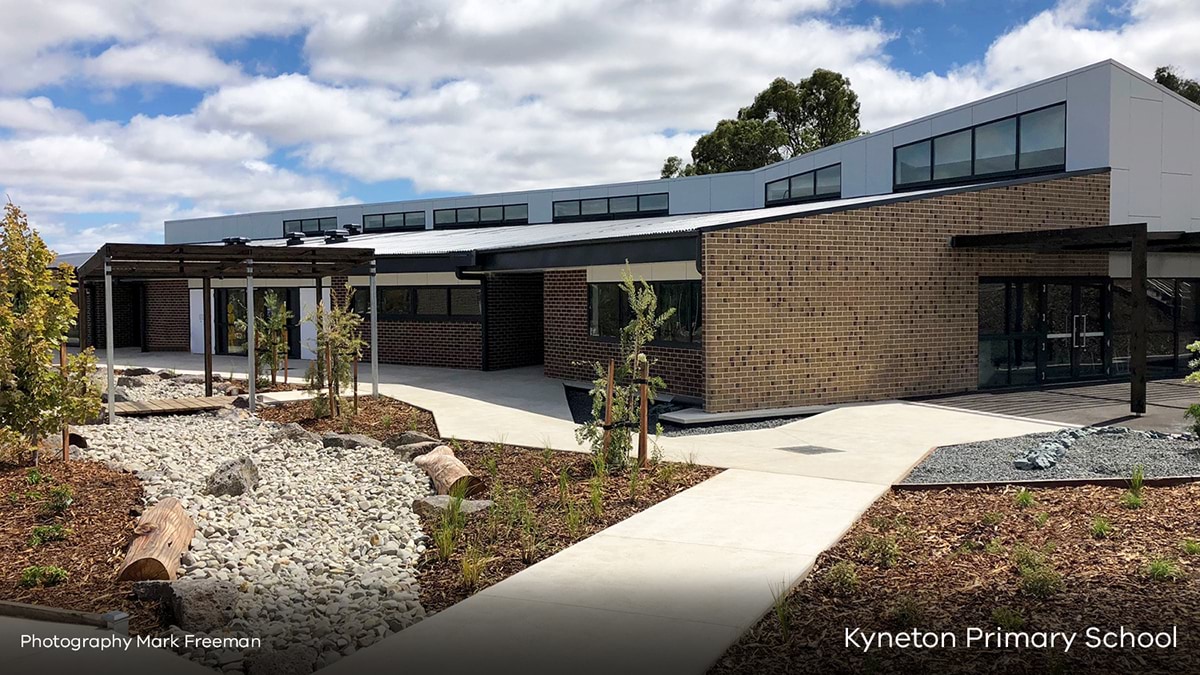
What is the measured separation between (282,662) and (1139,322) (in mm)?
12566

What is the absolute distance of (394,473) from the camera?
963cm

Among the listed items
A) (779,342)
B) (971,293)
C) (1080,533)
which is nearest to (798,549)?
(1080,533)

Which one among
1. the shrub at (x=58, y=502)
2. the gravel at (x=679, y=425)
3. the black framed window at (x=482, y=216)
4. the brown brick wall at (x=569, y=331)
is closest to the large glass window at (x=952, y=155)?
the brown brick wall at (x=569, y=331)

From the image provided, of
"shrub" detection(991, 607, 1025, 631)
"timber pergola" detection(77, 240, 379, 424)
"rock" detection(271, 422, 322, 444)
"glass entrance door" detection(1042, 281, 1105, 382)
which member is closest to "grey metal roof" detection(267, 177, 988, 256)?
"glass entrance door" detection(1042, 281, 1105, 382)

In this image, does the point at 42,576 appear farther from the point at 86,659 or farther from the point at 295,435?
the point at 295,435

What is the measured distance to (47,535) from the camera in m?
6.77

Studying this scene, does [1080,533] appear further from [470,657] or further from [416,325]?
[416,325]

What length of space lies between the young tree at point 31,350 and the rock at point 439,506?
13.0 feet

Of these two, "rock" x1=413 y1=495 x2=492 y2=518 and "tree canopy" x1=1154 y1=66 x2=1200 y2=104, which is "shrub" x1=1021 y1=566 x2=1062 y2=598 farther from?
"tree canopy" x1=1154 y1=66 x2=1200 y2=104

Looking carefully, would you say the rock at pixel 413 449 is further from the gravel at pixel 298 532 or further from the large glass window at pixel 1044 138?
the large glass window at pixel 1044 138

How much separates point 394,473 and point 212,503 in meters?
1.95

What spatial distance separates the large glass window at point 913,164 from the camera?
20266mm

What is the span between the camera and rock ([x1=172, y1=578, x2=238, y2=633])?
5.20 m

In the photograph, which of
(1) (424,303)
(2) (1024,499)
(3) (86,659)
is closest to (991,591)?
(2) (1024,499)
